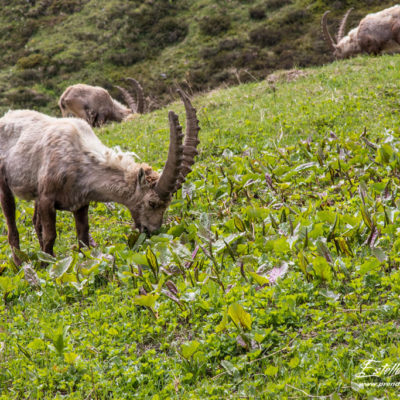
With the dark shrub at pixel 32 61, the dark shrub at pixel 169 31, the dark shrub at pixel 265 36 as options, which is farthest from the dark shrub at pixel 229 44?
the dark shrub at pixel 32 61

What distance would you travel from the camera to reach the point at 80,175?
6.38 m

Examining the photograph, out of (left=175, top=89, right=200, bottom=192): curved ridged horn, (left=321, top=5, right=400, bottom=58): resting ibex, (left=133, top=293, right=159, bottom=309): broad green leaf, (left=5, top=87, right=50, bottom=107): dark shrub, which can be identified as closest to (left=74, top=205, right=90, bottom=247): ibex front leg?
(left=175, top=89, right=200, bottom=192): curved ridged horn

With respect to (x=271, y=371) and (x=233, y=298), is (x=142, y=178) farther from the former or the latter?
(x=271, y=371)

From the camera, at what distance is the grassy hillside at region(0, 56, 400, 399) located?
3127mm

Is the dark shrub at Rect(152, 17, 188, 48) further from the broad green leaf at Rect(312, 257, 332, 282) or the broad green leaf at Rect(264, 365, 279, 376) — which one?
the broad green leaf at Rect(264, 365, 279, 376)

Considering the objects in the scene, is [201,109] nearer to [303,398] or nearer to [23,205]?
[23,205]

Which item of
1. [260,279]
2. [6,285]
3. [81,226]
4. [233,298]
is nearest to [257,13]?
[81,226]

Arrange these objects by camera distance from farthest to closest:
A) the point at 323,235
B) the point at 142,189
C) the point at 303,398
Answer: the point at 142,189, the point at 323,235, the point at 303,398

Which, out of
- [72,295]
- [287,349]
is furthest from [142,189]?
[287,349]

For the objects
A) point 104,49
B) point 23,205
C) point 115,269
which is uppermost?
point 115,269

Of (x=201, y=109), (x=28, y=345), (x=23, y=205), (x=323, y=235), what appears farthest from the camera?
(x=201, y=109)

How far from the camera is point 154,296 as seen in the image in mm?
3895

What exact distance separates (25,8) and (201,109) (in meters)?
34.8

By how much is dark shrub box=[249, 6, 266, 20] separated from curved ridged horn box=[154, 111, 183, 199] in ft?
101
